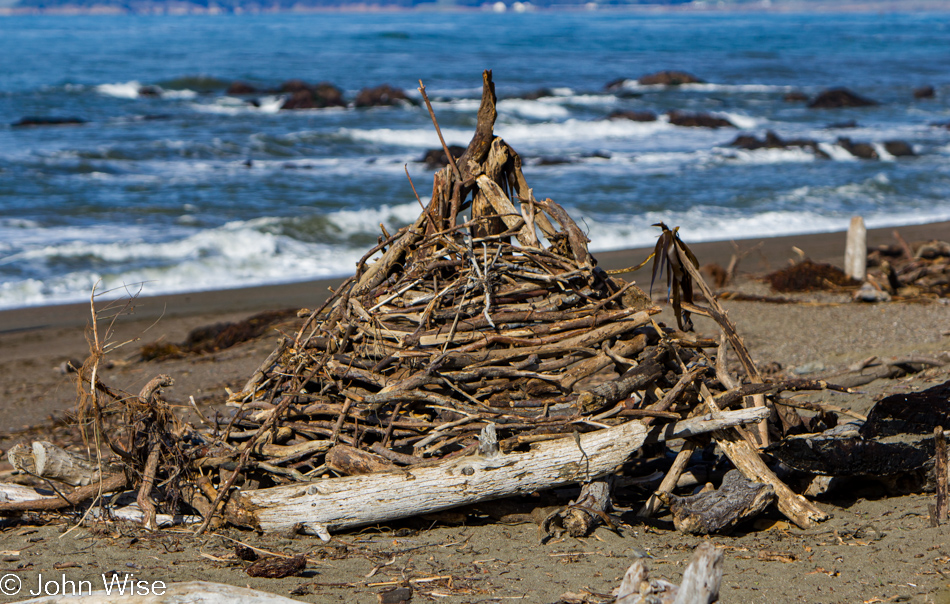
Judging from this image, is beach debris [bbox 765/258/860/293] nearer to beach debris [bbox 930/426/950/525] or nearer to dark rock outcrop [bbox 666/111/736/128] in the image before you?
beach debris [bbox 930/426/950/525]

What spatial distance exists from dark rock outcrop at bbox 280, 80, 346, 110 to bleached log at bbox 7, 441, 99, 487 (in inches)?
1217

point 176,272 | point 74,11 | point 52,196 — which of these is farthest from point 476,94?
point 74,11

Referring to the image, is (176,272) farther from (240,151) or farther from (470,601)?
(240,151)

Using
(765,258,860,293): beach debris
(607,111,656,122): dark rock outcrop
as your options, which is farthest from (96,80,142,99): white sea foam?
(765,258,860,293): beach debris

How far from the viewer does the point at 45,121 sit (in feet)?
89.4

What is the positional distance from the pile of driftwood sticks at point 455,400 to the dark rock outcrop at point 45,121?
26.7 m

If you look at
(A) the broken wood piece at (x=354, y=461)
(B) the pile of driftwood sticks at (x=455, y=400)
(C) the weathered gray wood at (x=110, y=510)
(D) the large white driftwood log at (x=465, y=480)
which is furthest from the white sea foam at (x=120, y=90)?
(D) the large white driftwood log at (x=465, y=480)

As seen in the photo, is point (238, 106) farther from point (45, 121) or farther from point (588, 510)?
point (588, 510)

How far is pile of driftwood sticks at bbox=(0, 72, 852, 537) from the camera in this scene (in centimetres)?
371

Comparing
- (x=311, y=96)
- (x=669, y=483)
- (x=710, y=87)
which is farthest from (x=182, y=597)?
(x=710, y=87)

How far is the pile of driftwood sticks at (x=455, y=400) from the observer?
12.2 feet

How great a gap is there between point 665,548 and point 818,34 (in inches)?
3380

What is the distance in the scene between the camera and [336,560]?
3617 mm

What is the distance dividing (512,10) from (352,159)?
162127 millimetres
